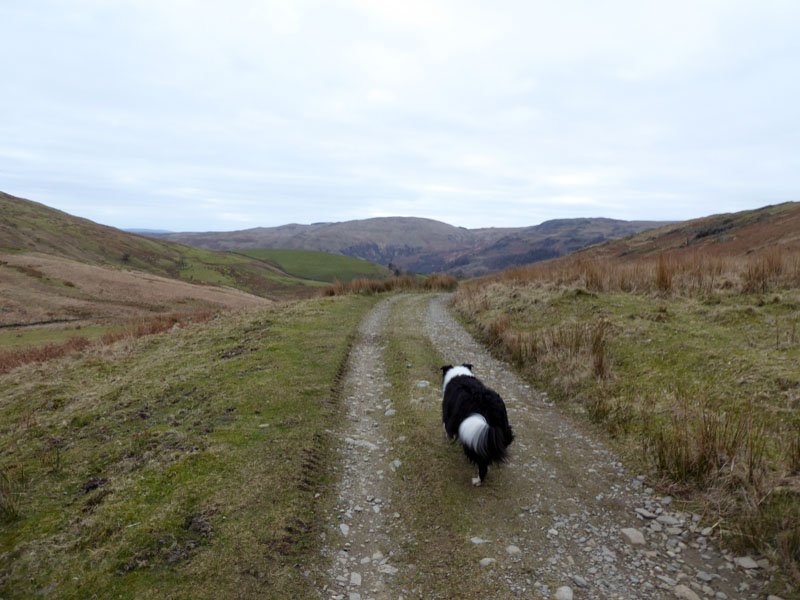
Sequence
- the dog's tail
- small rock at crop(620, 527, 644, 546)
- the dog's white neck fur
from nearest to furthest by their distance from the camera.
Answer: small rock at crop(620, 527, 644, 546)
the dog's tail
the dog's white neck fur

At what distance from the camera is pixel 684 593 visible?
389cm

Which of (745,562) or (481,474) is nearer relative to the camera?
(745,562)

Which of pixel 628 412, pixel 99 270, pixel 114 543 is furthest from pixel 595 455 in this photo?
pixel 99 270

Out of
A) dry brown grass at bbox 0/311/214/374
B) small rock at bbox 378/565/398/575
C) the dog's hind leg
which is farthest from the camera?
dry brown grass at bbox 0/311/214/374

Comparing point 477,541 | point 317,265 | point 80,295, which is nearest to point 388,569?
point 477,541

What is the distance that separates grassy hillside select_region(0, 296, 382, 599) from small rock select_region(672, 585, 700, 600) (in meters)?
3.62

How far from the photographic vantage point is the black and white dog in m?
5.52

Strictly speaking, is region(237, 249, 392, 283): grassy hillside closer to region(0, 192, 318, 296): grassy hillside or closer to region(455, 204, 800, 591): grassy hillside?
region(0, 192, 318, 296): grassy hillside

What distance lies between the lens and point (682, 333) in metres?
10.3

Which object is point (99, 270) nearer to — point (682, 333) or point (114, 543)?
point (114, 543)

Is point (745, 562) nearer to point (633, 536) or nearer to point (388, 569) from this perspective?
point (633, 536)

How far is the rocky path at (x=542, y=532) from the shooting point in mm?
4090

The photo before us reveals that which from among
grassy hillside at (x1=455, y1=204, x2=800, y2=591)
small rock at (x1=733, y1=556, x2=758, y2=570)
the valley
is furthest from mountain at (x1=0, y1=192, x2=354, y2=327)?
small rock at (x1=733, y1=556, x2=758, y2=570)

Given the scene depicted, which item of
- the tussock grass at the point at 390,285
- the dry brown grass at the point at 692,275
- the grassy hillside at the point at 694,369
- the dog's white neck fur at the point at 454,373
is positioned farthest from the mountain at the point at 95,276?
the dry brown grass at the point at 692,275
